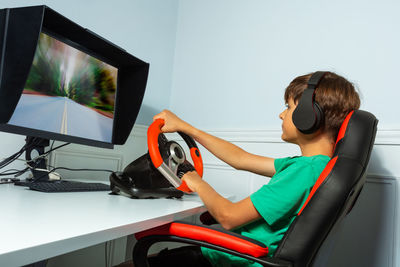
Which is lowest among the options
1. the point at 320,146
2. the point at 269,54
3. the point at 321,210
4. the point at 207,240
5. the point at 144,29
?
the point at 207,240

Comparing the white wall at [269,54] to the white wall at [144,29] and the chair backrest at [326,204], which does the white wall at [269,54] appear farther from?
the chair backrest at [326,204]

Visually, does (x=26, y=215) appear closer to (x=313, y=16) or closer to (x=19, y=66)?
(x=19, y=66)

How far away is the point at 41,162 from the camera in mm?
1099

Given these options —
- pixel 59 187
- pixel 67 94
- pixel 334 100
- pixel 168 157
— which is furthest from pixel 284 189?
pixel 67 94

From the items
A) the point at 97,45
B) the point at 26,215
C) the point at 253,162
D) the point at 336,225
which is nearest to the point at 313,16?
the point at 253,162

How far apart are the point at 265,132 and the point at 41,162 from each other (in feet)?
3.32

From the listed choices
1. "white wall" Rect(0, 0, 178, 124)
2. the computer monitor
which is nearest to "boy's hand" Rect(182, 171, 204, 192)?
the computer monitor

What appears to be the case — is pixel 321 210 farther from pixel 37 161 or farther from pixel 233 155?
pixel 37 161

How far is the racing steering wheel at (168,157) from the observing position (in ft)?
2.93

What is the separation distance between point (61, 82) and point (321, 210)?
916 mm

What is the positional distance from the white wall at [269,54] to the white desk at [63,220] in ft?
2.95

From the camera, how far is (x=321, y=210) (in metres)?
0.59

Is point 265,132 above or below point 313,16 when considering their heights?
below

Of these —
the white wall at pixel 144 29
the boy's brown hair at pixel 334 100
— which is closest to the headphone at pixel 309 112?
the boy's brown hair at pixel 334 100
